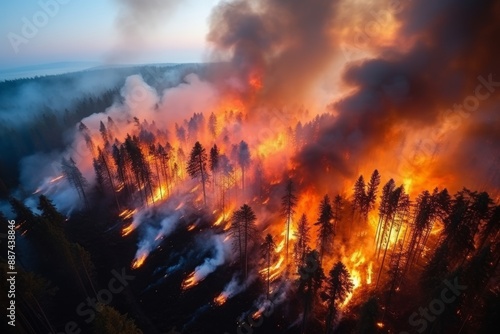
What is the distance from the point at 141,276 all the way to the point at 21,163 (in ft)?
269

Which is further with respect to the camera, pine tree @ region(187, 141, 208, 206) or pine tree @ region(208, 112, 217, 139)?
pine tree @ region(208, 112, 217, 139)

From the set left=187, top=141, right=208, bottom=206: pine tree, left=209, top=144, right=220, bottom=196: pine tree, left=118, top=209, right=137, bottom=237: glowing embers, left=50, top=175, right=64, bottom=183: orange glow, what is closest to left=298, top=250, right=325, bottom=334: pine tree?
left=209, top=144, right=220, bottom=196: pine tree

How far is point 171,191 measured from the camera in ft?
256

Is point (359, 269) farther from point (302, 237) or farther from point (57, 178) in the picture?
point (57, 178)

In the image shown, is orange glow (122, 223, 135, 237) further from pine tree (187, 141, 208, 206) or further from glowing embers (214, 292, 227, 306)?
glowing embers (214, 292, 227, 306)

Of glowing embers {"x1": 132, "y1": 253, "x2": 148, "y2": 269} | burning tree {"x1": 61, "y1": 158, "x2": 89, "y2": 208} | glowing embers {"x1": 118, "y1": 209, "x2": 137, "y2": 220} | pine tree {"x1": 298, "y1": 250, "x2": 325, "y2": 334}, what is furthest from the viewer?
burning tree {"x1": 61, "y1": 158, "x2": 89, "y2": 208}

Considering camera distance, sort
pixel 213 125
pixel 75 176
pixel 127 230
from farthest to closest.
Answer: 1. pixel 213 125
2. pixel 75 176
3. pixel 127 230

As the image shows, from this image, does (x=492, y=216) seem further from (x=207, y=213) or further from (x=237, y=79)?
(x=237, y=79)

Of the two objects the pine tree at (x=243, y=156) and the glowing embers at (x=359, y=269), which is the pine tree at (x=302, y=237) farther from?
the pine tree at (x=243, y=156)

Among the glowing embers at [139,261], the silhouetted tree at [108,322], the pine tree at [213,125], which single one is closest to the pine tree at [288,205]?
the glowing embers at [139,261]

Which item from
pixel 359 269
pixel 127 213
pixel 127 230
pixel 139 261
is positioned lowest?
pixel 359 269

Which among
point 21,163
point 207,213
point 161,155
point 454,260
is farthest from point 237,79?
point 454,260

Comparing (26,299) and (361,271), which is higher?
(26,299)

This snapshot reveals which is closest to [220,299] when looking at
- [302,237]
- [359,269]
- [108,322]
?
[302,237]
